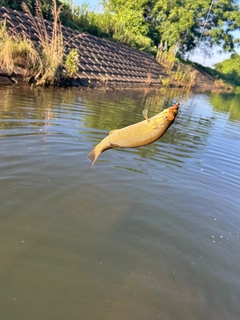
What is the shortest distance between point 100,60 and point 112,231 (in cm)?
1443

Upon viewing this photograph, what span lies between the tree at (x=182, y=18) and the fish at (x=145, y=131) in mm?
31960

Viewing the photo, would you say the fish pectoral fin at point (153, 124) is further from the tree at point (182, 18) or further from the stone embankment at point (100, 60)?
the tree at point (182, 18)

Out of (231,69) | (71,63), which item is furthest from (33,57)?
(231,69)

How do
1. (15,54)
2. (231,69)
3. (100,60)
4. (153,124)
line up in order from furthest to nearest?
1. (231,69)
2. (100,60)
3. (15,54)
4. (153,124)

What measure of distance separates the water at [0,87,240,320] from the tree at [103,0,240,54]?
30000mm

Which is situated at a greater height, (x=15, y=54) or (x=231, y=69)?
(x=231, y=69)

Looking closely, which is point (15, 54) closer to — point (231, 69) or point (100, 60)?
point (100, 60)

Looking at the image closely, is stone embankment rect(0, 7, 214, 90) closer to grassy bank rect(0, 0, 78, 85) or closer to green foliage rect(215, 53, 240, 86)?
grassy bank rect(0, 0, 78, 85)

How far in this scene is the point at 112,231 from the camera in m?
3.23

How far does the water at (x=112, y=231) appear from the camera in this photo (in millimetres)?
2381

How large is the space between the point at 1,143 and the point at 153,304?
12.1 feet

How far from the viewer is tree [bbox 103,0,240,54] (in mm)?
35062

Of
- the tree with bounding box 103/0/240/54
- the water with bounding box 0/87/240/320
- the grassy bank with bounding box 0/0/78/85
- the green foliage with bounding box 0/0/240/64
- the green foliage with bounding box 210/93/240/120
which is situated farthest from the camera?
the tree with bounding box 103/0/240/54

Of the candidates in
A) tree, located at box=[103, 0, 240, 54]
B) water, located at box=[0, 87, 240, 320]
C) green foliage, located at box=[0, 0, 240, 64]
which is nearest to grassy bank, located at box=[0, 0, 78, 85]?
water, located at box=[0, 87, 240, 320]
